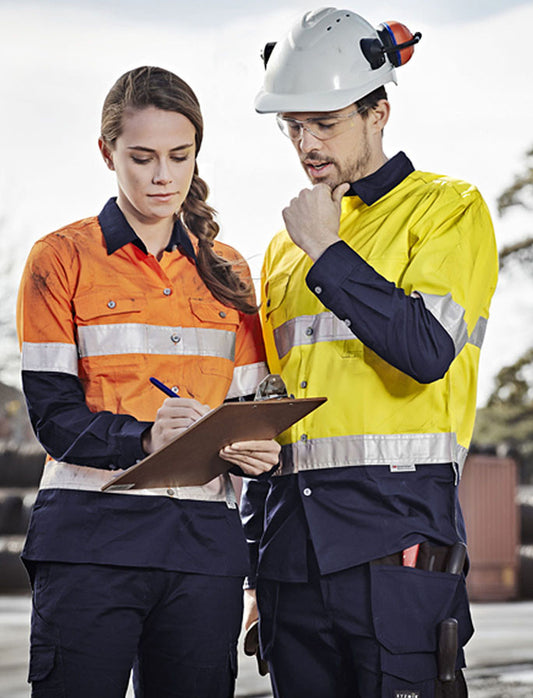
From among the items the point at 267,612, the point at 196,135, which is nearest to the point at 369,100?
the point at 196,135

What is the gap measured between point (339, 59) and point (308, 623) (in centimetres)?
107

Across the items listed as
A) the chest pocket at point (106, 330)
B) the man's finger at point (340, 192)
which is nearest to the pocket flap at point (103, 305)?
the chest pocket at point (106, 330)

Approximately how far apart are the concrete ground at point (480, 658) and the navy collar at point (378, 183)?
3.04 m

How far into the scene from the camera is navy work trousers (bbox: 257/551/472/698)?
1950mm

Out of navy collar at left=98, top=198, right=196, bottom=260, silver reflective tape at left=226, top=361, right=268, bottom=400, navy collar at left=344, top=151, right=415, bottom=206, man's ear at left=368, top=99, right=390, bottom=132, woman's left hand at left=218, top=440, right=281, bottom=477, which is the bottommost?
woman's left hand at left=218, top=440, right=281, bottom=477

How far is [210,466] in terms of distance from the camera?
188 cm

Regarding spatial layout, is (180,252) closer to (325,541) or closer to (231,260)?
(231,260)

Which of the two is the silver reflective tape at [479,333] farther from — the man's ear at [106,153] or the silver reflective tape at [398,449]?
the man's ear at [106,153]

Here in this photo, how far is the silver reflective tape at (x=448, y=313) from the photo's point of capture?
1.95 metres

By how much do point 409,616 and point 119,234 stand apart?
848mm

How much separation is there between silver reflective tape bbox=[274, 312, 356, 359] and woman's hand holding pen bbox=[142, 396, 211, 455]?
0.41 m

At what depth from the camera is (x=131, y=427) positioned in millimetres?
1836

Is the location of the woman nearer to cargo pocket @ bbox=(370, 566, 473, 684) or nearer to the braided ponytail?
the braided ponytail

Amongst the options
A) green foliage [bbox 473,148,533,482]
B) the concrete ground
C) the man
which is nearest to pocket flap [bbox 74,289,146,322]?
the man
